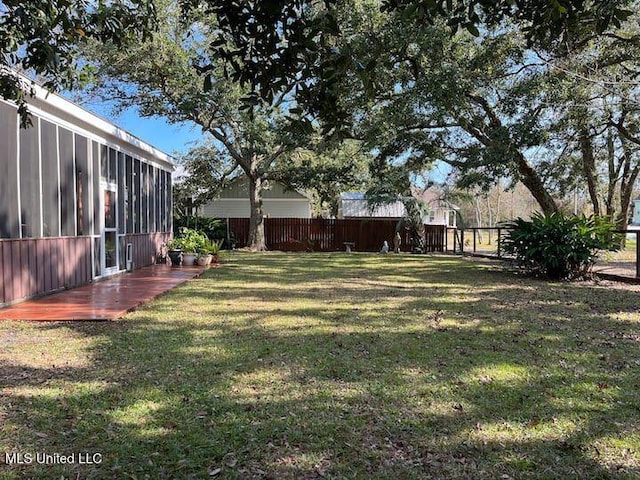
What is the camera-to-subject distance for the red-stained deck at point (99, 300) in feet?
19.4

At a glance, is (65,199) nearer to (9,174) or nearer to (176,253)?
(9,174)

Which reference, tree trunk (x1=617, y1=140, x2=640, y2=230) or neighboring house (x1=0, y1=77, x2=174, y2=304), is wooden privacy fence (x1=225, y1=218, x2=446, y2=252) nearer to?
tree trunk (x1=617, y1=140, x2=640, y2=230)

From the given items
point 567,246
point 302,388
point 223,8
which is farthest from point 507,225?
point 223,8

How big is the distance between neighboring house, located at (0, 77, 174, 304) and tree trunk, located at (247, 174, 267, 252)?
8.55 metres

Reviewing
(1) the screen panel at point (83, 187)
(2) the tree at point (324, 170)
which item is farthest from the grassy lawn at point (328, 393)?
(2) the tree at point (324, 170)

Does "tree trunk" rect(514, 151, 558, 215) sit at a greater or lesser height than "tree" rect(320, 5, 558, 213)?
lesser

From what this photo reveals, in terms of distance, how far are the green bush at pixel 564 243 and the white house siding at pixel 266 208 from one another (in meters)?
17.1

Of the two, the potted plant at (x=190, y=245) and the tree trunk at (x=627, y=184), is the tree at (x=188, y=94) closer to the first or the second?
the potted plant at (x=190, y=245)

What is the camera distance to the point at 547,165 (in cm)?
1520

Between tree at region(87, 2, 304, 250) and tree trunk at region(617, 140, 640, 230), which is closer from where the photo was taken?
tree at region(87, 2, 304, 250)

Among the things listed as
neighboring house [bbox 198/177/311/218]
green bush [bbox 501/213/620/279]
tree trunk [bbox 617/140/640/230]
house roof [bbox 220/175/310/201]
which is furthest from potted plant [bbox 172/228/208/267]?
tree trunk [bbox 617/140/640/230]

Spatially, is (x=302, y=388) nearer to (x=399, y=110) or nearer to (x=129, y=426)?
(x=129, y=426)

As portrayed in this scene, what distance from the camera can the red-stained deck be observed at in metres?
5.92

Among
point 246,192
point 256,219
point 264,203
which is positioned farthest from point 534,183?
point 246,192
